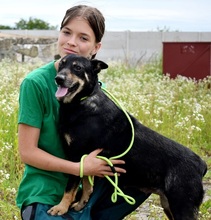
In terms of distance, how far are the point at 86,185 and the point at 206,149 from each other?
3.59 meters

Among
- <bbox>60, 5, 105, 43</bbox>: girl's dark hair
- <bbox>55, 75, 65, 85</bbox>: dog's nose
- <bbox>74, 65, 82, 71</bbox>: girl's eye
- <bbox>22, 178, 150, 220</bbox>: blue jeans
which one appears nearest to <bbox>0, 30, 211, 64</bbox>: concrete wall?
<bbox>22, 178, 150, 220</bbox>: blue jeans

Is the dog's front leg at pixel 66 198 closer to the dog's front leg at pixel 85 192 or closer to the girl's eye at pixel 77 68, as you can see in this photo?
the dog's front leg at pixel 85 192

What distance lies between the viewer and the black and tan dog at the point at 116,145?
10.4 feet

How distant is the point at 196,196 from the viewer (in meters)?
3.33

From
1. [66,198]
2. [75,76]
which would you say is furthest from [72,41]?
[66,198]

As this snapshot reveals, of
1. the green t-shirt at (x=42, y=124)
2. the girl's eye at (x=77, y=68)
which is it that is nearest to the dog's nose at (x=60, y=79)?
the girl's eye at (x=77, y=68)

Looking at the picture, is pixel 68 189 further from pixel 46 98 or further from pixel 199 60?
pixel 199 60

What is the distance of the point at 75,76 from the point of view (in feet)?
→ 10.2

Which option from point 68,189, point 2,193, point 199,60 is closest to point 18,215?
point 2,193

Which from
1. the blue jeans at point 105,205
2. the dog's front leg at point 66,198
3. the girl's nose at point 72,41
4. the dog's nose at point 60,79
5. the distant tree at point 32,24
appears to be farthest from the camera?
the distant tree at point 32,24

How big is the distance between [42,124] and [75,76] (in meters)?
0.41

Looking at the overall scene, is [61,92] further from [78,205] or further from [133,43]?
[133,43]

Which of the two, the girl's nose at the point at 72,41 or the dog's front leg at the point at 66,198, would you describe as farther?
the girl's nose at the point at 72,41

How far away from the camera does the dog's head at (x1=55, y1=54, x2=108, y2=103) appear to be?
120 inches
